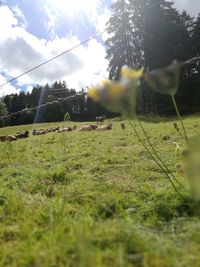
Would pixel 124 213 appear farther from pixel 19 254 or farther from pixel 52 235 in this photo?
pixel 19 254

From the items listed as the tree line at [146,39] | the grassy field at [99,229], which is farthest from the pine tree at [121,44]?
the grassy field at [99,229]

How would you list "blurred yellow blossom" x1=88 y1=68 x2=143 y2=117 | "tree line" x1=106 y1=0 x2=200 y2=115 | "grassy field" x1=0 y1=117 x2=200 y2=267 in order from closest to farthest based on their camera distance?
"grassy field" x1=0 y1=117 x2=200 y2=267, "blurred yellow blossom" x1=88 y1=68 x2=143 y2=117, "tree line" x1=106 y1=0 x2=200 y2=115

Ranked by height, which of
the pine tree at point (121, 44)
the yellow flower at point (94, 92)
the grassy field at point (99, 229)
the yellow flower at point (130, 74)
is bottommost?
the grassy field at point (99, 229)

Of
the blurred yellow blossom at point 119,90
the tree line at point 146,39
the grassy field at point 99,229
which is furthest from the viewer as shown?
the tree line at point 146,39

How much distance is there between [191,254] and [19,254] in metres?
0.79

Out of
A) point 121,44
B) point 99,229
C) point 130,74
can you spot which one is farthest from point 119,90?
point 121,44

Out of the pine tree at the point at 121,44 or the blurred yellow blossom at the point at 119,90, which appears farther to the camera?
the pine tree at the point at 121,44

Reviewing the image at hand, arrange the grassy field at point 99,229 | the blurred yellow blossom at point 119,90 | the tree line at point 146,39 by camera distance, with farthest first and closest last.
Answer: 1. the tree line at point 146,39
2. the blurred yellow blossom at point 119,90
3. the grassy field at point 99,229

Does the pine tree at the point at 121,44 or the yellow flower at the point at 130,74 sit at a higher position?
the pine tree at the point at 121,44

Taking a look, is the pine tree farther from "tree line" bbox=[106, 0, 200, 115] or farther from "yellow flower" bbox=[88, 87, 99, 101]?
"yellow flower" bbox=[88, 87, 99, 101]

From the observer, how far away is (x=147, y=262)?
5.26ft

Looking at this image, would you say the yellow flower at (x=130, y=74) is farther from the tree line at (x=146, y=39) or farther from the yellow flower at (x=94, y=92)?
the tree line at (x=146, y=39)

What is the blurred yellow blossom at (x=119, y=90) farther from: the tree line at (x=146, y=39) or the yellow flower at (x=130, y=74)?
the tree line at (x=146, y=39)

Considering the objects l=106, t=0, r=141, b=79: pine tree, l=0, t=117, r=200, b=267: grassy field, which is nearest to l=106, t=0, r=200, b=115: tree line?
l=106, t=0, r=141, b=79: pine tree
